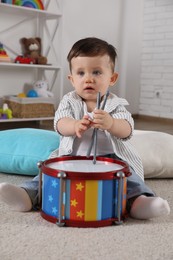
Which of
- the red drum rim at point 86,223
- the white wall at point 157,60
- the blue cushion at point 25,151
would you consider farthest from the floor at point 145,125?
the red drum rim at point 86,223

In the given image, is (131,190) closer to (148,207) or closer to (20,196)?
(148,207)

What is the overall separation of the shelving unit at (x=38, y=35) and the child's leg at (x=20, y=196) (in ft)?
6.61

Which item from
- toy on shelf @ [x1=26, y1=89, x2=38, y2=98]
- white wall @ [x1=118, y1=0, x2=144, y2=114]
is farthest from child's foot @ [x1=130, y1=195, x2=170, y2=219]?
white wall @ [x1=118, y1=0, x2=144, y2=114]

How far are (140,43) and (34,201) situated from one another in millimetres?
3249

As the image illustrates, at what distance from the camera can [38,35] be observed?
344 cm

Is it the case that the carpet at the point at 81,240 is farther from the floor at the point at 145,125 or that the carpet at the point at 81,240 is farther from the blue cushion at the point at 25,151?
the floor at the point at 145,125

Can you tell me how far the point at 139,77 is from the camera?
419 centimetres

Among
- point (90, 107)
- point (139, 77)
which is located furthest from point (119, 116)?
point (139, 77)

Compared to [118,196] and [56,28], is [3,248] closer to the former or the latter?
[118,196]

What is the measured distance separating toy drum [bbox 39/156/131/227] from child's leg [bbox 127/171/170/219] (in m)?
0.05

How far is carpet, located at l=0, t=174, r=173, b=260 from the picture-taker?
0.85 meters

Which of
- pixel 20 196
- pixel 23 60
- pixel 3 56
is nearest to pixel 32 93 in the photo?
pixel 23 60

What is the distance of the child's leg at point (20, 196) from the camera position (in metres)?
1.06

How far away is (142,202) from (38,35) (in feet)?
8.54
